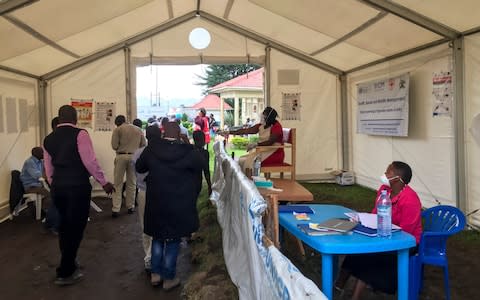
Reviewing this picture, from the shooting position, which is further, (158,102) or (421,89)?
(158,102)

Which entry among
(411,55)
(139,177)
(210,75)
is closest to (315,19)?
(411,55)

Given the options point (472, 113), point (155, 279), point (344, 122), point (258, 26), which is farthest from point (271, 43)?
point (155, 279)

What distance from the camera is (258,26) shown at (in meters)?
7.66

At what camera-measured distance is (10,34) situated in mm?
5059

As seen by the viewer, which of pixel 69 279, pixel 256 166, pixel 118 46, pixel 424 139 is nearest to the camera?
pixel 69 279

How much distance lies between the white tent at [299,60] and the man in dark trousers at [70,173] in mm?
1680

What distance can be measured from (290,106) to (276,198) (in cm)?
623

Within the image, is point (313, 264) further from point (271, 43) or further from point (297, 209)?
point (271, 43)

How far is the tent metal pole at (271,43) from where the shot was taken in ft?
26.5

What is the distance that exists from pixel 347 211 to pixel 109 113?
19.4 feet

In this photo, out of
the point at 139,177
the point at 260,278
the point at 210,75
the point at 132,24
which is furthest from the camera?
the point at 210,75

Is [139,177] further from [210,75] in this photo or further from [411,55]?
[210,75]

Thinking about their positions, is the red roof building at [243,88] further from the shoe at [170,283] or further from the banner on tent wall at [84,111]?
the shoe at [170,283]

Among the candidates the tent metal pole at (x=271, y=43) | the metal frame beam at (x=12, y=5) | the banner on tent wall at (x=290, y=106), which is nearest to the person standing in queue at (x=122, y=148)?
the metal frame beam at (x=12, y=5)
